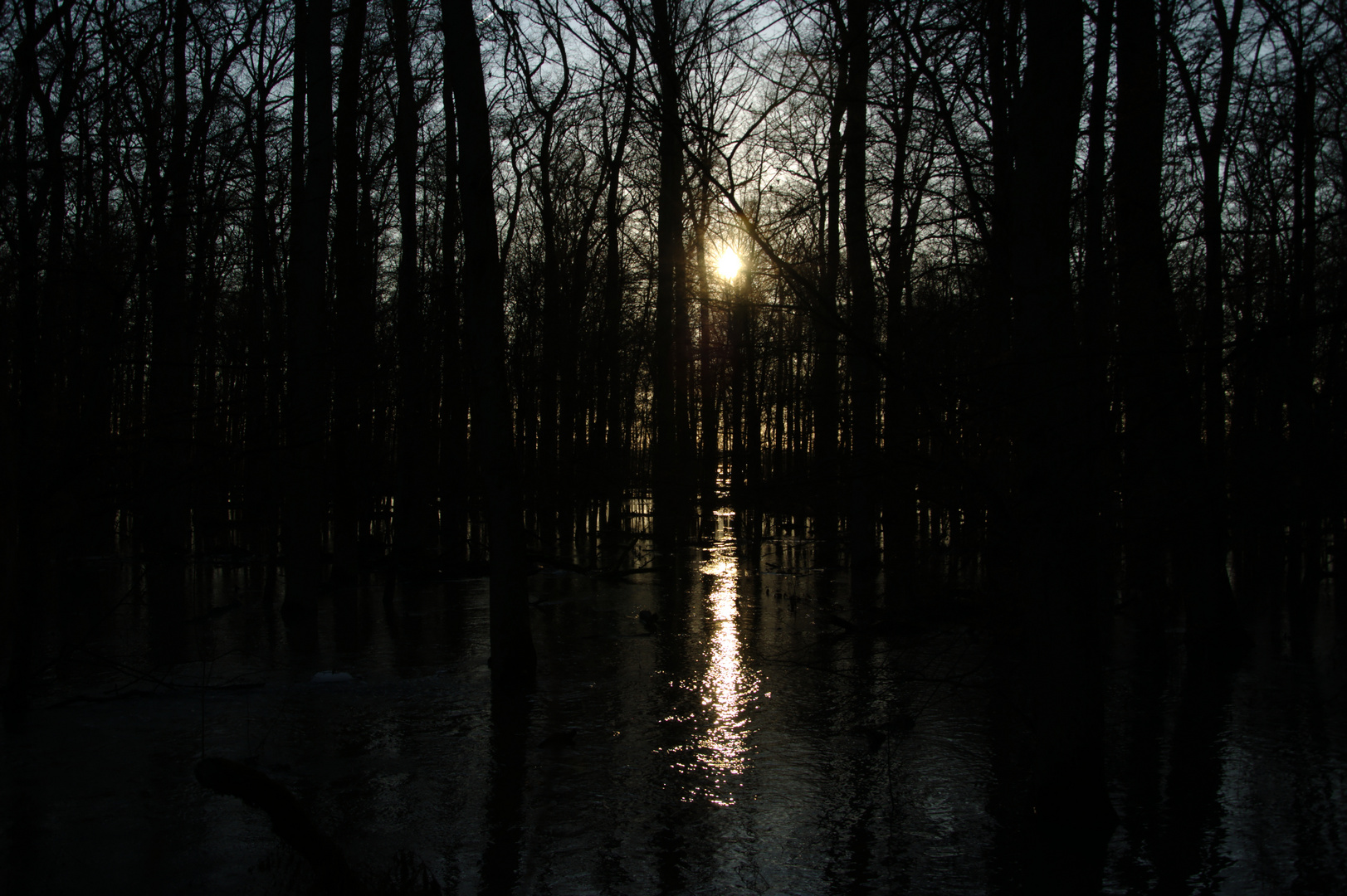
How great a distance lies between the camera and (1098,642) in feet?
15.8

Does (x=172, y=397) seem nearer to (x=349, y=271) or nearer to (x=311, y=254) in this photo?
(x=349, y=271)

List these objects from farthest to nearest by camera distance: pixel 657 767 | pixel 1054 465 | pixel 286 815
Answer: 1. pixel 657 767
2. pixel 1054 465
3. pixel 286 815

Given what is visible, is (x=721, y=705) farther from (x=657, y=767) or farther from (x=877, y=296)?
(x=877, y=296)

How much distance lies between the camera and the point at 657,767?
6.17m

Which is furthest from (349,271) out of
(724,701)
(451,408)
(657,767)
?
(657,767)

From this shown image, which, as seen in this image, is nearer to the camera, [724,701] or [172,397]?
[724,701]

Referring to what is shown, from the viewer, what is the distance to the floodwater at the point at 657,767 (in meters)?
4.65

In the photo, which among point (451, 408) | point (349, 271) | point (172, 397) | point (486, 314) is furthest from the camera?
point (451, 408)

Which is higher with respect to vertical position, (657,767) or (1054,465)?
(1054,465)

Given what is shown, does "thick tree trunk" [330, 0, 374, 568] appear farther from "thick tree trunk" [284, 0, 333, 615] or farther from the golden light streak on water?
the golden light streak on water

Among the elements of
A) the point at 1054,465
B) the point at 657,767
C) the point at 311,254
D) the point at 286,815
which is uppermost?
the point at 311,254

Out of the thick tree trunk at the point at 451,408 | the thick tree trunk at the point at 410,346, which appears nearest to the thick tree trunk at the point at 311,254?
the thick tree trunk at the point at 410,346

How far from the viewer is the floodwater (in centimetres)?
465

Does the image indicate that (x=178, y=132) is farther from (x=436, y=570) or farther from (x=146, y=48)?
(x=436, y=570)
